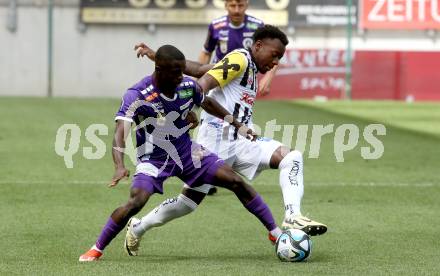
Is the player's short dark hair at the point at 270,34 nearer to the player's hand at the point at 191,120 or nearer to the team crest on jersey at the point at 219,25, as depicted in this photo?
the player's hand at the point at 191,120

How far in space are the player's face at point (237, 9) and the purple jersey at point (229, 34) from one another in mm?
112

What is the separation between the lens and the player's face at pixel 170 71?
8555mm

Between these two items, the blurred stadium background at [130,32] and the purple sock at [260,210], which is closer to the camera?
the purple sock at [260,210]

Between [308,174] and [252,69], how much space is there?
603cm

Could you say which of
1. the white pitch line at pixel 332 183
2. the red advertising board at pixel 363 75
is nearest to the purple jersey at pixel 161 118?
the white pitch line at pixel 332 183

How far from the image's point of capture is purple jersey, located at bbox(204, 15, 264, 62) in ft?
48.7

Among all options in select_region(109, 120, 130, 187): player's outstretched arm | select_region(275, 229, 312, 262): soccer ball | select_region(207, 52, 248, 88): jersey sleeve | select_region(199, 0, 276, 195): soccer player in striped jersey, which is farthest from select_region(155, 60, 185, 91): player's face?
select_region(199, 0, 276, 195): soccer player in striped jersey

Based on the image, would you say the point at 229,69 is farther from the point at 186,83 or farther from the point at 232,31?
the point at 232,31

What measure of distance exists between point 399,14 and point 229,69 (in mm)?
28380

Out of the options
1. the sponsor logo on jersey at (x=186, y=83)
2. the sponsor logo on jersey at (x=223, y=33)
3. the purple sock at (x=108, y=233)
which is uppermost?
the sponsor logo on jersey at (x=186, y=83)

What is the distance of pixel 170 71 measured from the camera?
28.2 ft

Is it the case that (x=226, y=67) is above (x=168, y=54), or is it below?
below

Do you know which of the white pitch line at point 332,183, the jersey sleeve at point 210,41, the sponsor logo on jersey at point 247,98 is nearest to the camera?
the sponsor logo on jersey at point 247,98

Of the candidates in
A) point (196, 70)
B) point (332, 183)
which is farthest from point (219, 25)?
point (196, 70)
